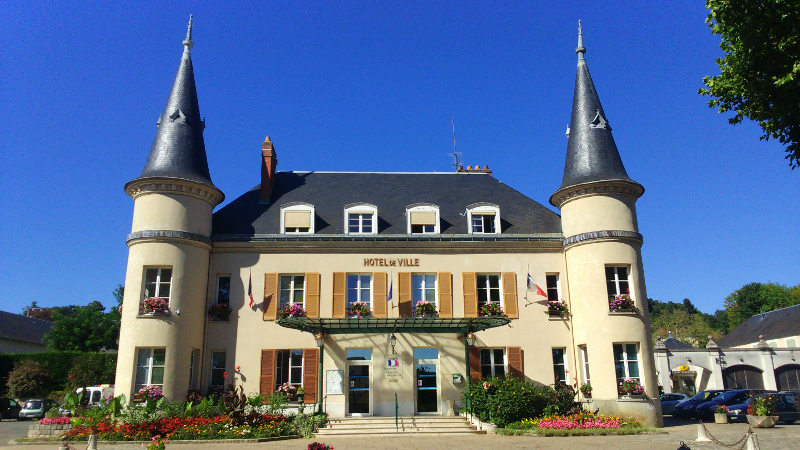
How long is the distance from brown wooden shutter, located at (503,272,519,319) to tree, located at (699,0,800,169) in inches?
375

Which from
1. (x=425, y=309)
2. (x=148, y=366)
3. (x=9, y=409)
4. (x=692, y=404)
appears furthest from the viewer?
(x=9, y=409)

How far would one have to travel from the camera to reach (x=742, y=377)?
33.6 metres

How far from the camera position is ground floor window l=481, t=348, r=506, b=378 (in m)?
19.2

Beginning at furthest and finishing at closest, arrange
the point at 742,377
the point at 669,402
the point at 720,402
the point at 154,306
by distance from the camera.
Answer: the point at 742,377 → the point at 669,402 → the point at 720,402 → the point at 154,306

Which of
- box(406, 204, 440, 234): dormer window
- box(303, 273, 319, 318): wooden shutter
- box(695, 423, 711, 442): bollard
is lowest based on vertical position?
box(695, 423, 711, 442): bollard

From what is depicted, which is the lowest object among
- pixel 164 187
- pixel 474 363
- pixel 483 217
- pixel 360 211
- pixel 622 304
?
pixel 474 363

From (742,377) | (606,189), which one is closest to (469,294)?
(606,189)

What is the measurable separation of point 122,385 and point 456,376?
34.5 ft

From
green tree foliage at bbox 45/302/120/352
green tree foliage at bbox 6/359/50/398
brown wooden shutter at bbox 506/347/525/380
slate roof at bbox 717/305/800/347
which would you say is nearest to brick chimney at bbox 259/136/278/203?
brown wooden shutter at bbox 506/347/525/380

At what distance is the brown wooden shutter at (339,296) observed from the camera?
19.2 metres

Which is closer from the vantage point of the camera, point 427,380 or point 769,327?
point 427,380

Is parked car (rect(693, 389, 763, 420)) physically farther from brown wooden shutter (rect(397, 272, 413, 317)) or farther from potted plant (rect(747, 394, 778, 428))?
brown wooden shutter (rect(397, 272, 413, 317))

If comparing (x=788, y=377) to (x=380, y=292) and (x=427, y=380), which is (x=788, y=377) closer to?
(x=427, y=380)

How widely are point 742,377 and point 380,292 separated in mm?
26480
